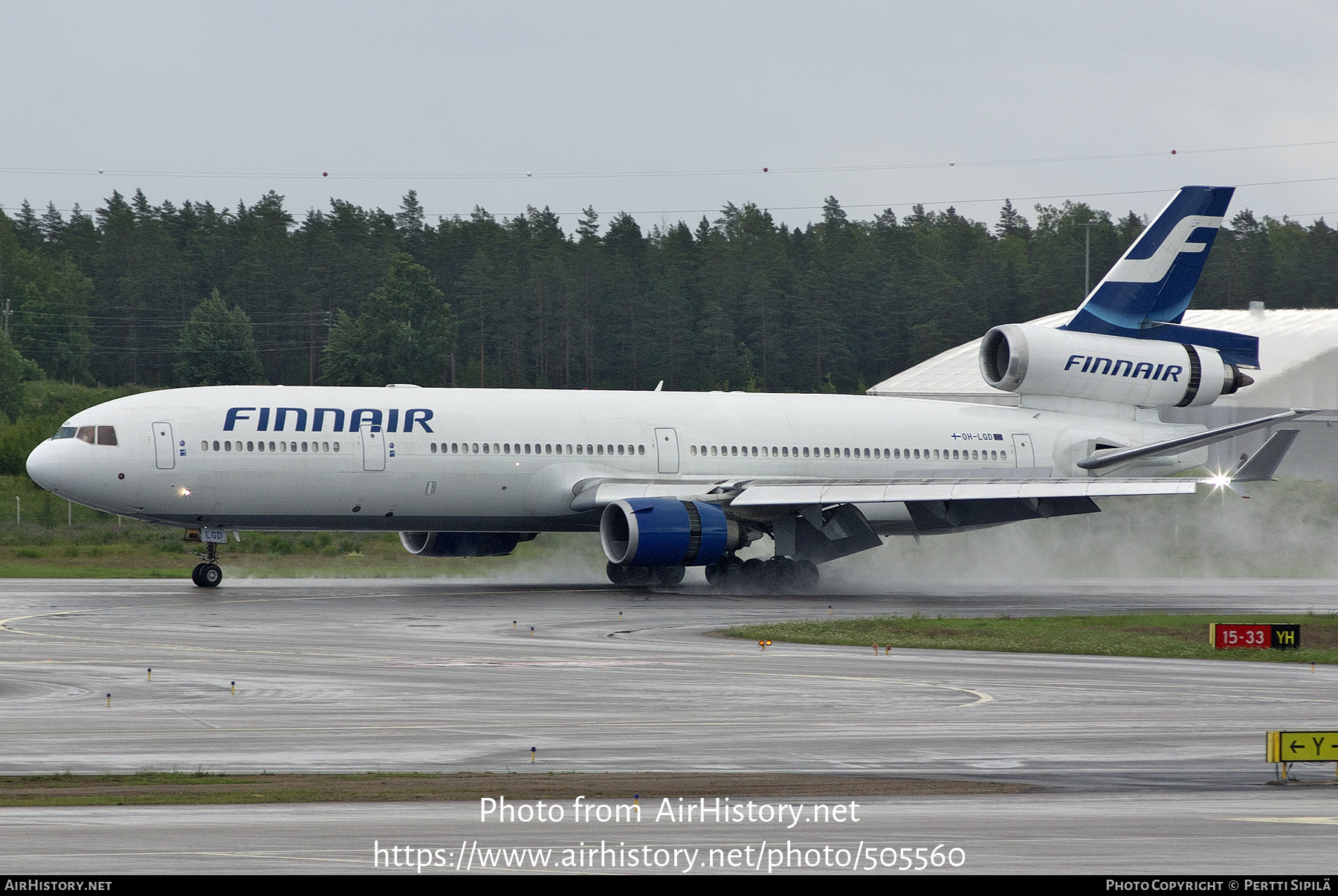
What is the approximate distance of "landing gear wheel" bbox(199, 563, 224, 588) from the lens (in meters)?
35.5

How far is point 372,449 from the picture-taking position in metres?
35.9

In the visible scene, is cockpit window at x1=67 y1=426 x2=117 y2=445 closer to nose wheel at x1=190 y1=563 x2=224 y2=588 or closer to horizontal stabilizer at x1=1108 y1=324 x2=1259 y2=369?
nose wheel at x1=190 y1=563 x2=224 y2=588

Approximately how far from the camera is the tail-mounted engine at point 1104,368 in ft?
143

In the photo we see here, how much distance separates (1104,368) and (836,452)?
26.5 ft

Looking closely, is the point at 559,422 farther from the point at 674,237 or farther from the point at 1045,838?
the point at 674,237

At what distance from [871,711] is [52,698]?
9.44m

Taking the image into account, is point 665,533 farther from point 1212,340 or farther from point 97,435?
point 1212,340

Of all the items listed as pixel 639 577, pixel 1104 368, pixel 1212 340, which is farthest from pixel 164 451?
pixel 1212 340

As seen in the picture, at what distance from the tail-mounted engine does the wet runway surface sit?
632 inches

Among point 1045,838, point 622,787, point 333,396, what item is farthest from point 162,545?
point 1045,838

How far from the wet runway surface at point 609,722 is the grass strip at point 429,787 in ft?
1.28

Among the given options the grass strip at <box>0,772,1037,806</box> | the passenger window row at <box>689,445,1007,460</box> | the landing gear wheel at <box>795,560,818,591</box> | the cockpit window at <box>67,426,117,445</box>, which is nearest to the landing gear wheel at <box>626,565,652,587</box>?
the passenger window row at <box>689,445,1007,460</box>

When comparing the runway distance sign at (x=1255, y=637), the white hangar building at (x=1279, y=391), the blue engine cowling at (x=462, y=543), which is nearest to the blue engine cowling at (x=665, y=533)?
the blue engine cowling at (x=462, y=543)

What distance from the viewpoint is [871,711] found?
59.5 feet
